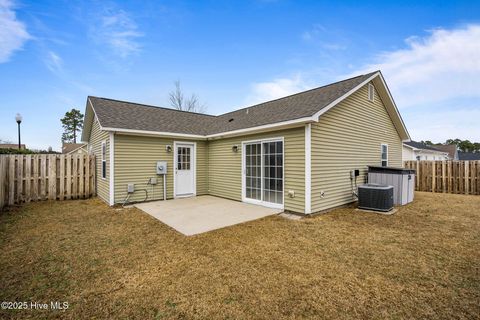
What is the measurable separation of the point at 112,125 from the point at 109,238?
430 cm

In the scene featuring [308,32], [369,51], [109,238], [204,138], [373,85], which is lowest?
[109,238]

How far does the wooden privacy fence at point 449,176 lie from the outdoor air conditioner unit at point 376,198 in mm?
6544

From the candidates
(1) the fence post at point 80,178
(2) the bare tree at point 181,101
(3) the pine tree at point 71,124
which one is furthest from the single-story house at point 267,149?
(3) the pine tree at point 71,124

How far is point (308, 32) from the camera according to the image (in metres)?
10.5

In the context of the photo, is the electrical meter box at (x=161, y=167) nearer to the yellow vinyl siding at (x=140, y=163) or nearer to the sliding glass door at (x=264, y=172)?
the yellow vinyl siding at (x=140, y=163)

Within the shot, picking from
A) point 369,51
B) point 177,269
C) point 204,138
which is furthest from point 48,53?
point 369,51

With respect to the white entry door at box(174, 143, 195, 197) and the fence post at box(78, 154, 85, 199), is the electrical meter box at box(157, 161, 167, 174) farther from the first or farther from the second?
the fence post at box(78, 154, 85, 199)

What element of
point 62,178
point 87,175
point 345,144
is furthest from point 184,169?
point 345,144

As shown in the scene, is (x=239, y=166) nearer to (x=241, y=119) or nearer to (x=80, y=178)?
(x=241, y=119)

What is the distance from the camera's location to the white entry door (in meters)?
8.96

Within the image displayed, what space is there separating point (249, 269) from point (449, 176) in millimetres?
12349

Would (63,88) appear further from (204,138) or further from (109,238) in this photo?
(109,238)

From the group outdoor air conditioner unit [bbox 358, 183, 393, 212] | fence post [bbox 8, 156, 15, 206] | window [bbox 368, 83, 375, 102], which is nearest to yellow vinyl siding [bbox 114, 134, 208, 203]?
fence post [bbox 8, 156, 15, 206]

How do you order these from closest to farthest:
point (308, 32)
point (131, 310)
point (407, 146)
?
point (131, 310) → point (308, 32) → point (407, 146)
